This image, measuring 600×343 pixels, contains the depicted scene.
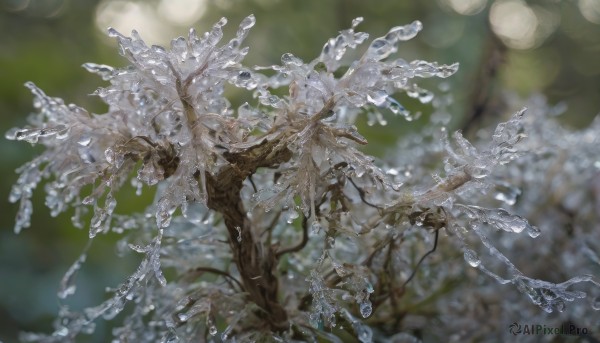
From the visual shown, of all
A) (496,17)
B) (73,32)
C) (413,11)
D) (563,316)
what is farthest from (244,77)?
(73,32)

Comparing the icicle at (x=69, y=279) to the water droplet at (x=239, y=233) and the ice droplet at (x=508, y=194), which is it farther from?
the ice droplet at (x=508, y=194)

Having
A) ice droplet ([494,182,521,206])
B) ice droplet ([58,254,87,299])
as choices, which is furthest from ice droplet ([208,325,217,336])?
ice droplet ([494,182,521,206])

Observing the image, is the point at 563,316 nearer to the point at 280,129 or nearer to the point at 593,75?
the point at 280,129

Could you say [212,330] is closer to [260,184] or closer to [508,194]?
[260,184]

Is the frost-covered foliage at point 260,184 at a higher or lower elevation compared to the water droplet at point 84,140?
lower

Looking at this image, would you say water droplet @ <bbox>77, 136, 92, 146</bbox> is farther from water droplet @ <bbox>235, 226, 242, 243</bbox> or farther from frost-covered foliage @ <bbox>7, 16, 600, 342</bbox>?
water droplet @ <bbox>235, 226, 242, 243</bbox>

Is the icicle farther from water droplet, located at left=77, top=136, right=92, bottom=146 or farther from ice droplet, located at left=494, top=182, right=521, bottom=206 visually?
ice droplet, located at left=494, top=182, right=521, bottom=206

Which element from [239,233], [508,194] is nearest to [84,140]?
[239,233]

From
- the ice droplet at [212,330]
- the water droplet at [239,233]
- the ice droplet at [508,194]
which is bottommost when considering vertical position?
the ice droplet at [508,194]

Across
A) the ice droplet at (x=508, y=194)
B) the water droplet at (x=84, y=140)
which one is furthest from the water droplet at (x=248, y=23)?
the ice droplet at (x=508, y=194)

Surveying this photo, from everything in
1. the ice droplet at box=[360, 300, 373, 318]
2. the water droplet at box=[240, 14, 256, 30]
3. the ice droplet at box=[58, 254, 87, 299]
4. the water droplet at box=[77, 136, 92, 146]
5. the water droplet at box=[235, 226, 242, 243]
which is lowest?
the ice droplet at box=[360, 300, 373, 318]

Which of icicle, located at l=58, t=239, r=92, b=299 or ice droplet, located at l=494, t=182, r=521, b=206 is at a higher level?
icicle, located at l=58, t=239, r=92, b=299
